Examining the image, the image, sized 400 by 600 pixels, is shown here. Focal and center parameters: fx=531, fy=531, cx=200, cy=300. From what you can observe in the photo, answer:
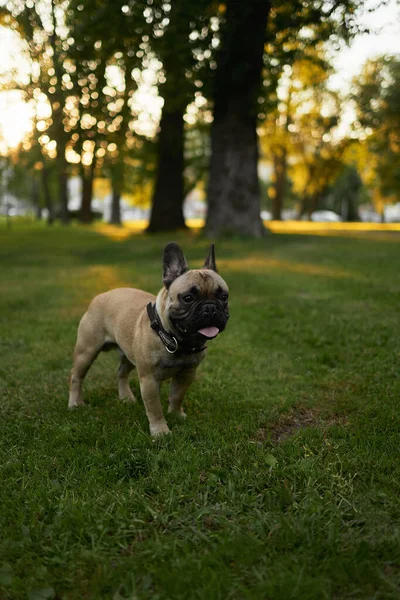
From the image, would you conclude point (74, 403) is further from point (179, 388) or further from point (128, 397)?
point (179, 388)

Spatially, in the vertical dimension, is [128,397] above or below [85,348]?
below

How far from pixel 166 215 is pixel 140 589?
23.7 meters

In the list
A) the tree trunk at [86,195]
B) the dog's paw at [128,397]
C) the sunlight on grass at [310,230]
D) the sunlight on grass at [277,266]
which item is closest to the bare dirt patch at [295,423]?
the dog's paw at [128,397]

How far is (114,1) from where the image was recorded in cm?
1524

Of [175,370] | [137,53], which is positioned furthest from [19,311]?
[137,53]

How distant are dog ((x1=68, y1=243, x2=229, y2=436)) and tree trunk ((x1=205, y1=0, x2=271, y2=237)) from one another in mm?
14490

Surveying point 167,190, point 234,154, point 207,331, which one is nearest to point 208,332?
point 207,331

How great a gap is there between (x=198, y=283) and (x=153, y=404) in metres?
1.07

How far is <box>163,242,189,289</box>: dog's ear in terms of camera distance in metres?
4.32

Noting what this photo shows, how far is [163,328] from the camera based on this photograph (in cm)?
419

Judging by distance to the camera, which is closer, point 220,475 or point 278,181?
point 220,475

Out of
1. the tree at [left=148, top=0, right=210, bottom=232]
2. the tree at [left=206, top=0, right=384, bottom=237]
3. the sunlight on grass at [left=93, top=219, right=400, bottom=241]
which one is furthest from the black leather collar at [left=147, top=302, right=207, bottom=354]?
the sunlight on grass at [left=93, top=219, right=400, bottom=241]

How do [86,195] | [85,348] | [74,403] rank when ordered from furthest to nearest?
[86,195]
[74,403]
[85,348]

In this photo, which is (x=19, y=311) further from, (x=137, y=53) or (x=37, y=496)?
(x=137, y=53)
